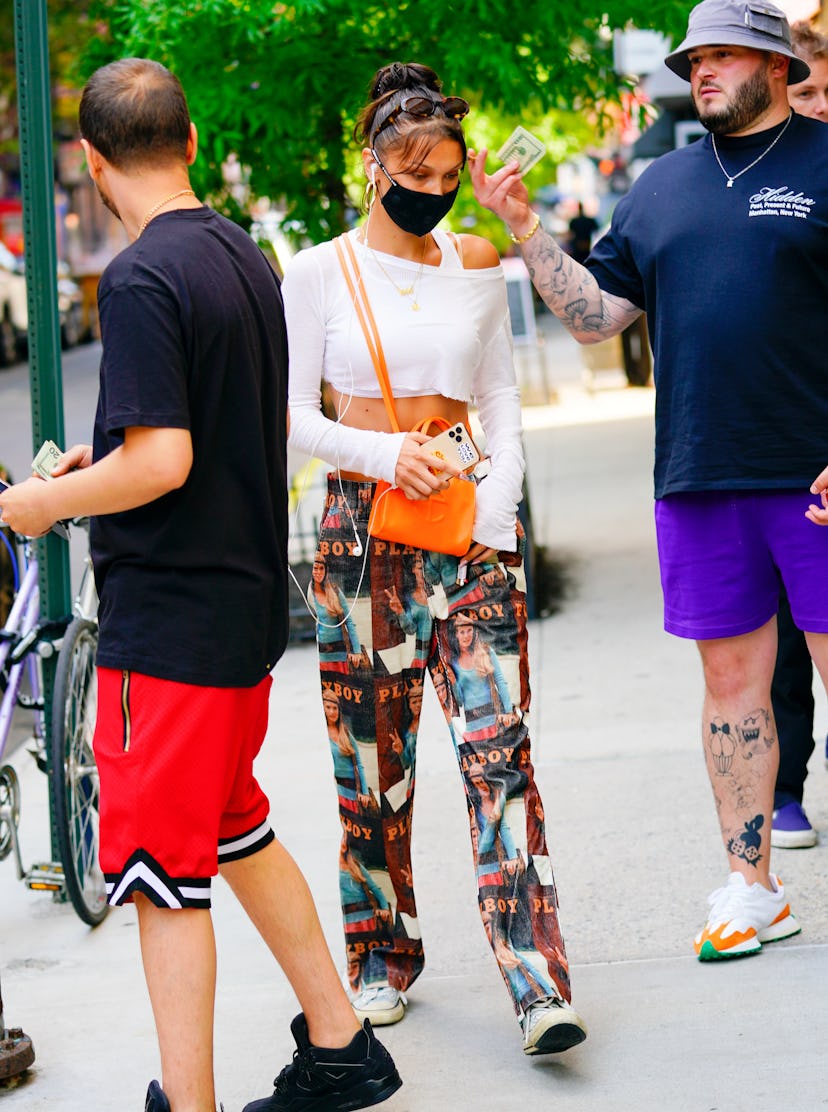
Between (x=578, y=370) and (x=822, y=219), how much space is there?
629 inches

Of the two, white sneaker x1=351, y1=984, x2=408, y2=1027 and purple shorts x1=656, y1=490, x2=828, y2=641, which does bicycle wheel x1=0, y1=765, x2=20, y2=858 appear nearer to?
white sneaker x1=351, y1=984, x2=408, y2=1027

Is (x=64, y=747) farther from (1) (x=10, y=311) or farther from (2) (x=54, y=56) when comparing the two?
(2) (x=54, y=56)

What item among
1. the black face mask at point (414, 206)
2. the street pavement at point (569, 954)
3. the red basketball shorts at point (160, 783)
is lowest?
the street pavement at point (569, 954)

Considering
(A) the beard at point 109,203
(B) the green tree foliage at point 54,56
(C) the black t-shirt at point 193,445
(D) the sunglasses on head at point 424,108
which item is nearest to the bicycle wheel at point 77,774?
(C) the black t-shirt at point 193,445

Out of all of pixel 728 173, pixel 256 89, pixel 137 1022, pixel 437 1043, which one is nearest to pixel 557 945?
pixel 437 1043

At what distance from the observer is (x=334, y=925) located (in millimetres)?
4508

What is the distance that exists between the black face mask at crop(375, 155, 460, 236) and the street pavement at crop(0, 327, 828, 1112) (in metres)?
1.79

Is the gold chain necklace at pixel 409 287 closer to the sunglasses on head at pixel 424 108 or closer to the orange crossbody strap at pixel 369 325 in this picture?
the orange crossbody strap at pixel 369 325

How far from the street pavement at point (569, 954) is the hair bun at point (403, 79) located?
2.08 m

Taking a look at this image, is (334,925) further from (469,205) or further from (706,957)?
(469,205)

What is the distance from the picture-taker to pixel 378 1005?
3736 millimetres

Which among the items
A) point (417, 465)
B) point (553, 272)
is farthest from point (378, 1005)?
point (553, 272)

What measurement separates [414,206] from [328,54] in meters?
3.99

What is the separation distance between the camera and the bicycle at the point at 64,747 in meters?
4.43
